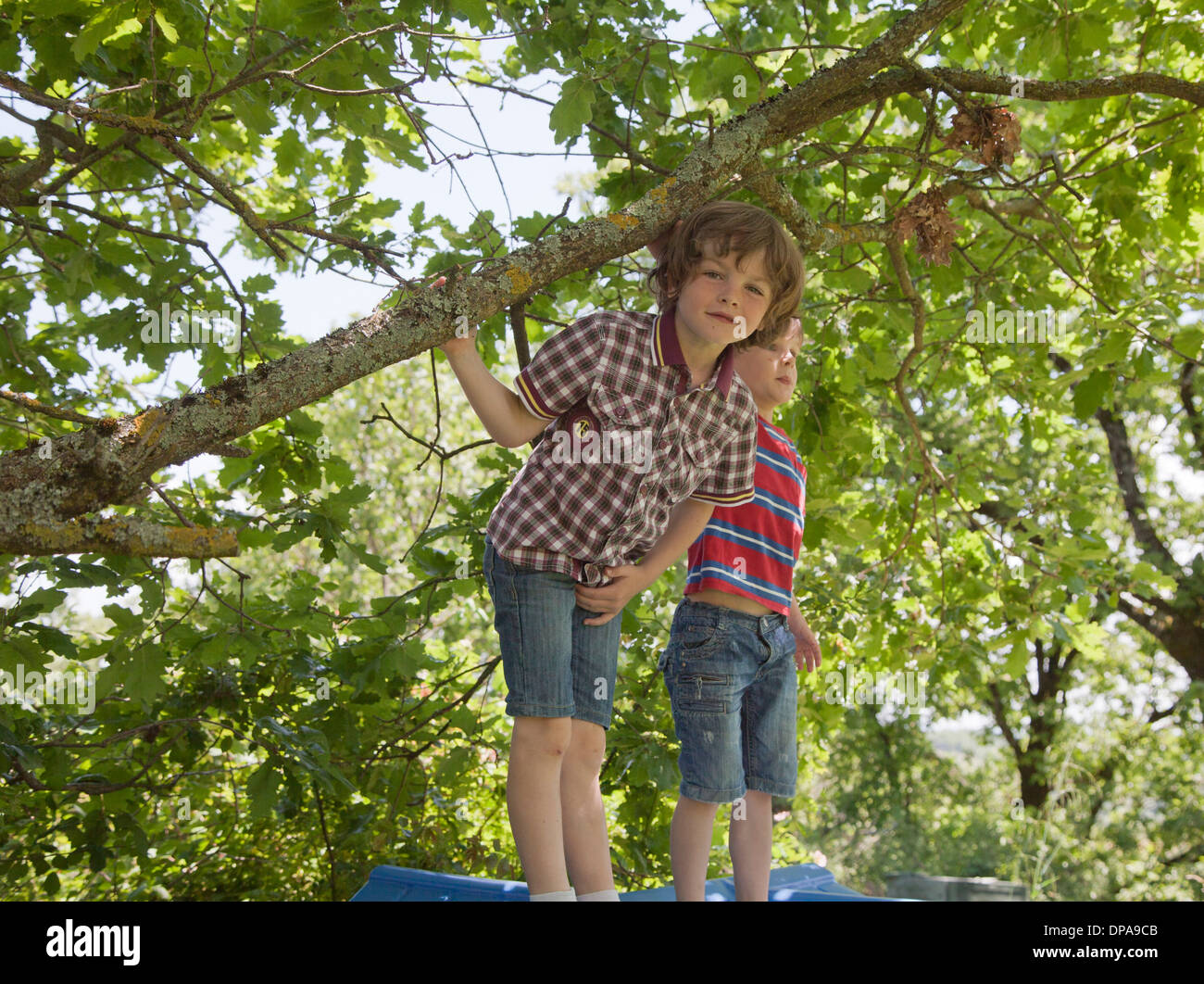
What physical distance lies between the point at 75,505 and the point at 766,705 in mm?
1706

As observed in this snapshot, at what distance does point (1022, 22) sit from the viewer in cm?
334

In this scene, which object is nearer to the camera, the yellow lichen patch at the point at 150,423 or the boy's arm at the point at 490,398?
the yellow lichen patch at the point at 150,423

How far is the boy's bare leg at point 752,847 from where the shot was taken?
95.0 inches

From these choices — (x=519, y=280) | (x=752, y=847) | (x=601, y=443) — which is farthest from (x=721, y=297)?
(x=752, y=847)

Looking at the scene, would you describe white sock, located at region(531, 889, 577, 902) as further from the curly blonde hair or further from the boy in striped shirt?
the curly blonde hair

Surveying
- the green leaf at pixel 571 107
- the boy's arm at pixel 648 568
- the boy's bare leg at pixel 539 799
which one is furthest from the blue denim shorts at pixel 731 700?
the green leaf at pixel 571 107

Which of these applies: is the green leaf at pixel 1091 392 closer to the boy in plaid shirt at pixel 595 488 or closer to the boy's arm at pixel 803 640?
the boy's arm at pixel 803 640

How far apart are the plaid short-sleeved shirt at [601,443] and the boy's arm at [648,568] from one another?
0.03m

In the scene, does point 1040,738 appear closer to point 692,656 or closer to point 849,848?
point 849,848

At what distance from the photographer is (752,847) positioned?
244 centimetres

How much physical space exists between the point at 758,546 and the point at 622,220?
98cm

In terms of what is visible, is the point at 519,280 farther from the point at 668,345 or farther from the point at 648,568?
the point at 648,568

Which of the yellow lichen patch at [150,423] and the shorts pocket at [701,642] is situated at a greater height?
the yellow lichen patch at [150,423]
